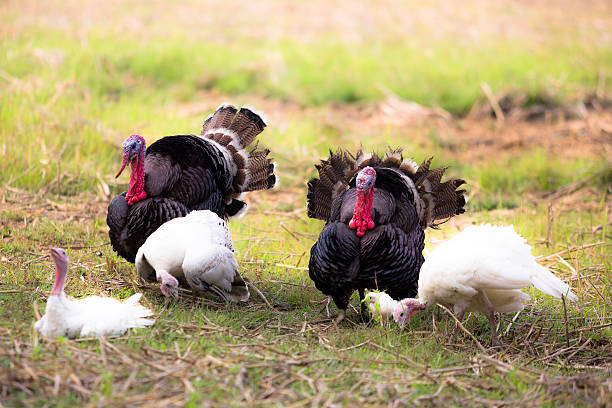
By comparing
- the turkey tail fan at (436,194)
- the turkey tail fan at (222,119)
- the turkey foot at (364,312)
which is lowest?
the turkey foot at (364,312)

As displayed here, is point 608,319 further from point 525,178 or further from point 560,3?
point 560,3

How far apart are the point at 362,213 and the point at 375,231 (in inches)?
5.6

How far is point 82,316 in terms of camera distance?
370 cm

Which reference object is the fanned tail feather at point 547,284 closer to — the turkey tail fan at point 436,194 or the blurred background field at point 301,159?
the blurred background field at point 301,159

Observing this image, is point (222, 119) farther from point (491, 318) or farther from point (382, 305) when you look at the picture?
point (491, 318)

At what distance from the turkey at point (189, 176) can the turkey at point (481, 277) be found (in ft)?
5.45

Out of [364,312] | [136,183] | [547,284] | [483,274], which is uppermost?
[136,183]

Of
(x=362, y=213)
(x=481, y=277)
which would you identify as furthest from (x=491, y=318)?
(x=362, y=213)

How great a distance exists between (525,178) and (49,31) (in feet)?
22.0

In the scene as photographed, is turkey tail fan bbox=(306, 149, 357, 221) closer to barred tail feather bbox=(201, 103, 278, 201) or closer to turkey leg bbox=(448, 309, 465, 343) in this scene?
barred tail feather bbox=(201, 103, 278, 201)

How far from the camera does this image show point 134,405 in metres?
2.98

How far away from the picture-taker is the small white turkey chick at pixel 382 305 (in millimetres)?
4297

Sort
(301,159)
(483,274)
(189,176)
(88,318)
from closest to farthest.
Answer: (88,318), (483,274), (189,176), (301,159)

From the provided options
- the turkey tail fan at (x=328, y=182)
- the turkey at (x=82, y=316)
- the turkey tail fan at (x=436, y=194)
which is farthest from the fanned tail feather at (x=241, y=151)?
the turkey at (x=82, y=316)
